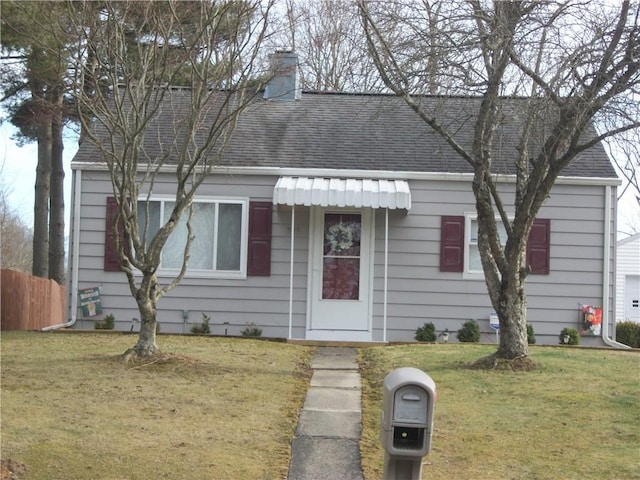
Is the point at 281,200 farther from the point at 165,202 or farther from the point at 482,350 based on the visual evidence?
the point at 482,350

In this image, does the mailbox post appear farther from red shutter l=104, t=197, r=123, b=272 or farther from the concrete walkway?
red shutter l=104, t=197, r=123, b=272

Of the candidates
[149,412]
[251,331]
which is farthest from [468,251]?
[149,412]

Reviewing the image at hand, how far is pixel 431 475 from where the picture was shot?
538 centimetres

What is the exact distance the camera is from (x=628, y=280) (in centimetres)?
2889

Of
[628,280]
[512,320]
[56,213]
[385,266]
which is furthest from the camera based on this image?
[628,280]

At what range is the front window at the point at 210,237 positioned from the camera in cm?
1312

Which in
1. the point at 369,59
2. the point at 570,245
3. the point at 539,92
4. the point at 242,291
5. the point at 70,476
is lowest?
the point at 70,476

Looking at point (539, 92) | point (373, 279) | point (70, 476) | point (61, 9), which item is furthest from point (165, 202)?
point (70, 476)

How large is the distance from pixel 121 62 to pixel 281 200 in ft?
13.6

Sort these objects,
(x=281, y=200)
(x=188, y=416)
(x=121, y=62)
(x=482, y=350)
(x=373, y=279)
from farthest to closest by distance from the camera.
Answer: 1. (x=373, y=279)
2. (x=281, y=200)
3. (x=482, y=350)
4. (x=121, y=62)
5. (x=188, y=416)

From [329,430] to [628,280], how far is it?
25.1 meters

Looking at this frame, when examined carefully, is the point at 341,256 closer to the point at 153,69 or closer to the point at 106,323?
the point at 106,323

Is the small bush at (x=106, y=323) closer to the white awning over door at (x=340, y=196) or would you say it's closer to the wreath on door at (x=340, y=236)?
the white awning over door at (x=340, y=196)

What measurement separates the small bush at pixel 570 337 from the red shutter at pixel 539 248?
1035 millimetres
